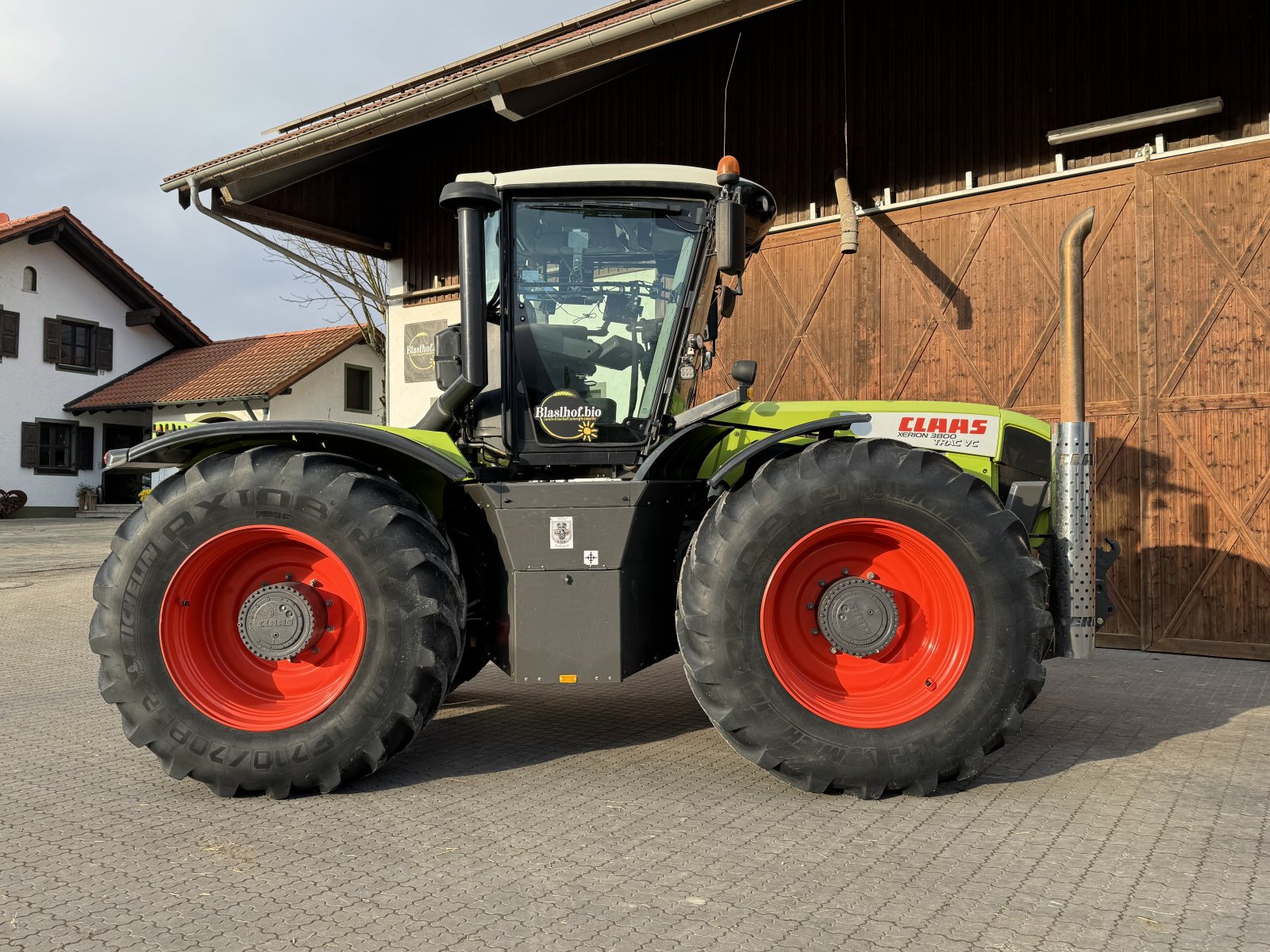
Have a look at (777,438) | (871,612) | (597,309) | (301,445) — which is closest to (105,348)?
(301,445)

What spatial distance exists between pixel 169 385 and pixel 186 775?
88.9 feet

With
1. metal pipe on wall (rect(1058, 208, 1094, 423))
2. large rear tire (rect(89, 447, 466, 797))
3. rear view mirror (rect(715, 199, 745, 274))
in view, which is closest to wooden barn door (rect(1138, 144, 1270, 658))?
metal pipe on wall (rect(1058, 208, 1094, 423))

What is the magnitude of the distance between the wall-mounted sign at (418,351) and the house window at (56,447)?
20604mm

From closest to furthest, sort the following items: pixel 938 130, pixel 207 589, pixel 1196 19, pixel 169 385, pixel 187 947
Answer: pixel 187 947 → pixel 207 589 → pixel 1196 19 → pixel 938 130 → pixel 169 385

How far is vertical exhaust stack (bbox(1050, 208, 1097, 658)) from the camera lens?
3.95m

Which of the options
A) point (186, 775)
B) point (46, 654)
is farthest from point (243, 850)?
point (46, 654)

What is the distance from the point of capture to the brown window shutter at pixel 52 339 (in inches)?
1101

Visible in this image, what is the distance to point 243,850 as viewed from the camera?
3.19 meters

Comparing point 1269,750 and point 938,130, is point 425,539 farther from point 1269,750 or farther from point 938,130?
point 938,130

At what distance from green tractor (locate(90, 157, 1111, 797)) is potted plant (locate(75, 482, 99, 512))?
88.0ft

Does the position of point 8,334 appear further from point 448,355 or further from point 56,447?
point 448,355

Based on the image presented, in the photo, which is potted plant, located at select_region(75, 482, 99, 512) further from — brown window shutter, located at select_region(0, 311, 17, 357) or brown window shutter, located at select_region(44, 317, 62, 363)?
brown window shutter, located at select_region(0, 311, 17, 357)

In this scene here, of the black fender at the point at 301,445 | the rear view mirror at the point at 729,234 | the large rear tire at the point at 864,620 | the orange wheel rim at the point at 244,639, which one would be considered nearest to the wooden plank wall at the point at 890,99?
the rear view mirror at the point at 729,234

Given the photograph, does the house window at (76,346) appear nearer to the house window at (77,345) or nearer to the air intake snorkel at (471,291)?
the house window at (77,345)
